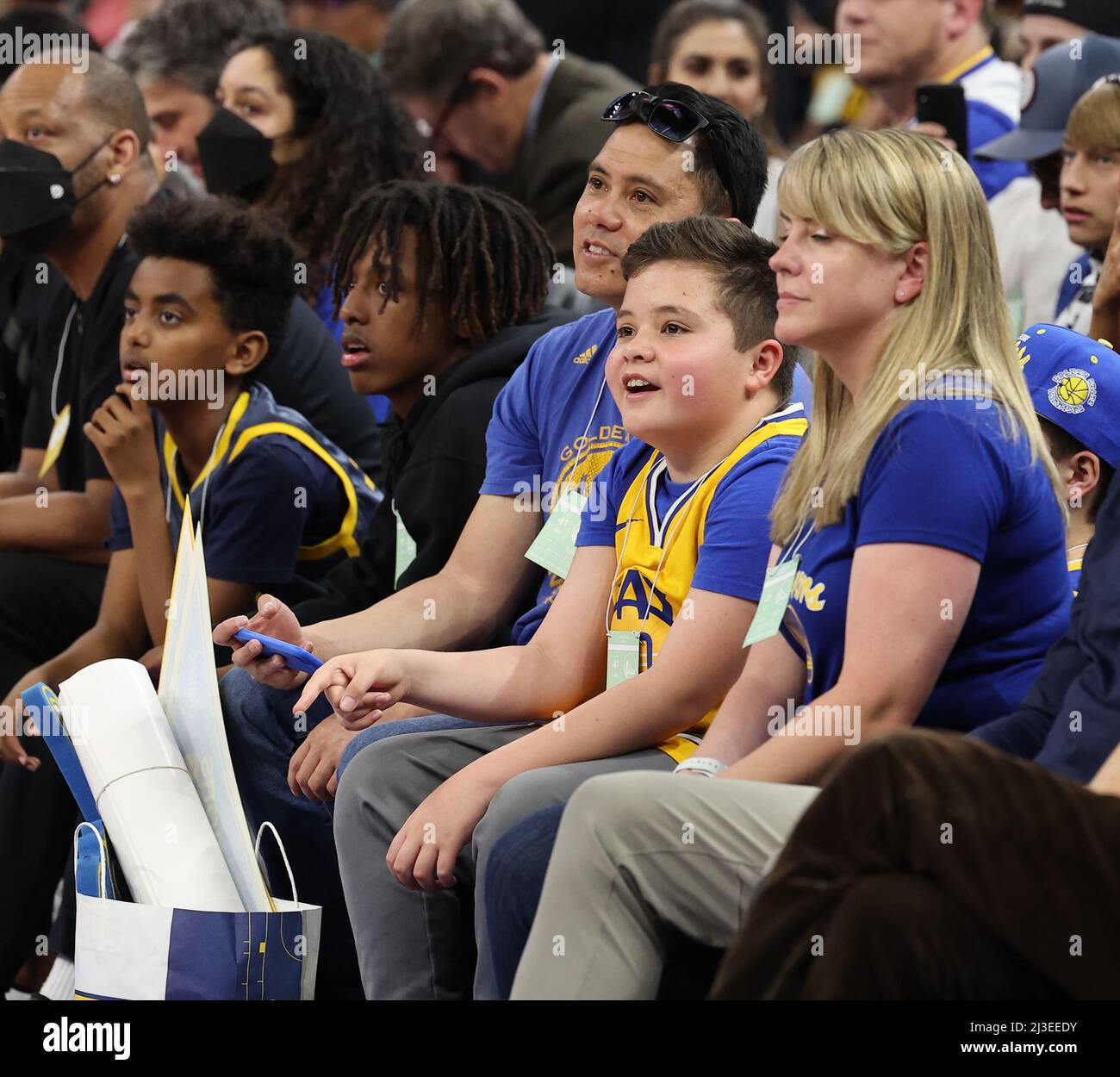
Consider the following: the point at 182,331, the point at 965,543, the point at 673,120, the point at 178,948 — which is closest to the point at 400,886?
the point at 178,948

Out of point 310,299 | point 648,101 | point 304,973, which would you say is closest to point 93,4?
point 310,299

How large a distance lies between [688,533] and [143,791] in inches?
32.7

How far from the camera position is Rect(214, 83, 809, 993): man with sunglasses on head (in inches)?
109

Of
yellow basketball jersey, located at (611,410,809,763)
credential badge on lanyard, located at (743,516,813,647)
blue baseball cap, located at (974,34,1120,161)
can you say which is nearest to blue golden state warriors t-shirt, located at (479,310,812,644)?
yellow basketball jersey, located at (611,410,809,763)

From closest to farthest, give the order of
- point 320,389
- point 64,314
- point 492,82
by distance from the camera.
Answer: point 320,389 < point 64,314 < point 492,82

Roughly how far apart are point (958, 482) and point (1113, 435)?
61cm

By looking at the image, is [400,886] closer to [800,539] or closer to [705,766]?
[705,766]

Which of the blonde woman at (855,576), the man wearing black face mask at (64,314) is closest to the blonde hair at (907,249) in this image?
the blonde woman at (855,576)

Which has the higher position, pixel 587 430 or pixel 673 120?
pixel 673 120

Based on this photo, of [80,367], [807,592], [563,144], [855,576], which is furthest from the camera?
[563,144]

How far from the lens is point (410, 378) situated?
316cm

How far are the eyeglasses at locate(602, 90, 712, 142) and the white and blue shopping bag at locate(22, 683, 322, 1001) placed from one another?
1307 millimetres

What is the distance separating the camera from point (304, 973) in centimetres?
237

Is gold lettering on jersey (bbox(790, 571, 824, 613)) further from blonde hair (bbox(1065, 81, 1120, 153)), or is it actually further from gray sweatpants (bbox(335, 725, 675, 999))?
blonde hair (bbox(1065, 81, 1120, 153))
